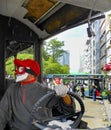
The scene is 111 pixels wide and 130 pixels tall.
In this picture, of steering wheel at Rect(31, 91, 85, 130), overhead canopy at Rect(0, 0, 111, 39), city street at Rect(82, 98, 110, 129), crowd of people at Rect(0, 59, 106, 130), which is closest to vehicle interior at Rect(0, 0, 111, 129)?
overhead canopy at Rect(0, 0, 111, 39)

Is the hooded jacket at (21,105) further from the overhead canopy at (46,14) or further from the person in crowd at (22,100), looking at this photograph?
the overhead canopy at (46,14)

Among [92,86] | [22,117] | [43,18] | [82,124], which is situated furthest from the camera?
[92,86]

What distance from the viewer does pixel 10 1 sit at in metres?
3.99

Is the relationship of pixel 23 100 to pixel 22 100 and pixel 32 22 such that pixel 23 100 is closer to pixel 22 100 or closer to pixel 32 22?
pixel 22 100

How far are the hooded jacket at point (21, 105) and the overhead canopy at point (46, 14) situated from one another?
2.89ft

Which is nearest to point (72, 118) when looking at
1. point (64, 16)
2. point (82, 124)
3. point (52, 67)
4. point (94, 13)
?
point (82, 124)

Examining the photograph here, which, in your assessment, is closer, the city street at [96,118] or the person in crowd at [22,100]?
the person in crowd at [22,100]

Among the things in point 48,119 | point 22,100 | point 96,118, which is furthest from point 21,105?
point 96,118

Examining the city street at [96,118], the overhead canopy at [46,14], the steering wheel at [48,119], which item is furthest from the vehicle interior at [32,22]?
the city street at [96,118]

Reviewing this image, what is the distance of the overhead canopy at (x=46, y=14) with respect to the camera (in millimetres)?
3809

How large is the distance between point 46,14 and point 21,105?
134 cm

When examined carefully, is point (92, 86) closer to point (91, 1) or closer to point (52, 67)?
point (52, 67)

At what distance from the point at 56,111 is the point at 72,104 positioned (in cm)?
54

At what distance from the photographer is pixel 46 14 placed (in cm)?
432
